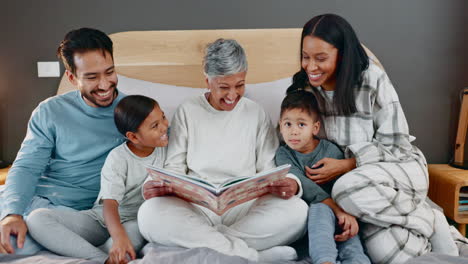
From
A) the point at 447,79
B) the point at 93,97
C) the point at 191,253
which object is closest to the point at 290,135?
the point at 191,253

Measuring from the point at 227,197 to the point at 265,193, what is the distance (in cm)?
26

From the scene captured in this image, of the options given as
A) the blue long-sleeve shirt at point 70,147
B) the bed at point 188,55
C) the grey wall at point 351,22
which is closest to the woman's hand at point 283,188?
the blue long-sleeve shirt at point 70,147

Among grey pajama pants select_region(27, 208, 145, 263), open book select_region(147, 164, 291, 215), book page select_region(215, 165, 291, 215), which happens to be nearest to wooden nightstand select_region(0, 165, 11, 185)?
grey pajama pants select_region(27, 208, 145, 263)

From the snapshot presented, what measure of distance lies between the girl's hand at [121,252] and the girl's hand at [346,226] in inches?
24.8

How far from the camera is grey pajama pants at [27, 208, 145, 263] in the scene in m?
1.22

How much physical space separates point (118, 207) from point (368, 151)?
0.91m

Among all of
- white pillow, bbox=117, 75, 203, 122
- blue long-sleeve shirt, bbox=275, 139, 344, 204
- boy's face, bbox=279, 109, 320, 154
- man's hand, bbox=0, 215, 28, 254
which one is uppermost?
white pillow, bbox=117, 75, 203, 122

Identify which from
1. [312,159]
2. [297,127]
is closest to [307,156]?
[312,159]

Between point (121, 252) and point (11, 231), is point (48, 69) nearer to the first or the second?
point (11, 231)

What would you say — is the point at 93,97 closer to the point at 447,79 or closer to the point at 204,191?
the point at 204,191

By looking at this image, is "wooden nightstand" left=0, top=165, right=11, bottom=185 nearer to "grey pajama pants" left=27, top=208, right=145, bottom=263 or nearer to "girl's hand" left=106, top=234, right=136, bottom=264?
"grey pajama pants" left=27, top=208, right=145, bottom=263

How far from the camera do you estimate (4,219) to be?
1.29 metres

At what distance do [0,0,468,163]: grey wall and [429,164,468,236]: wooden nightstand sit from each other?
0.32m

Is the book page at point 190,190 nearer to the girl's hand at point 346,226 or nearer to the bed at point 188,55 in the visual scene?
the girl's hand at point 346,226
